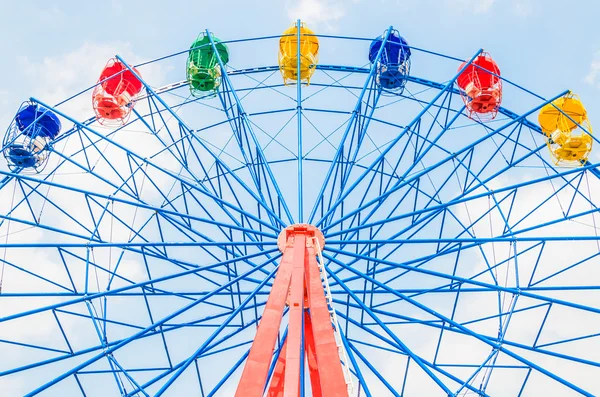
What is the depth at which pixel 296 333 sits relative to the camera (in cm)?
951

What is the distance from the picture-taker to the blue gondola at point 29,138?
1775 cm

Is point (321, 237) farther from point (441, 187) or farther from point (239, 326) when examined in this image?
point (441, 187)

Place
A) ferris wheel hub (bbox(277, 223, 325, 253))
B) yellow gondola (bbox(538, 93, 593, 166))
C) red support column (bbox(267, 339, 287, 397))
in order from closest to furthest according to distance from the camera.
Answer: red support column (bbox(267, 339, 287, 397))
ferris wheel hub (bbox(277, 223, 325, 253))
yellow gondola (bbox(538, 93, 593, 166))

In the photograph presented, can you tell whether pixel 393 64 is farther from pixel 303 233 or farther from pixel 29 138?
pixel 29 138

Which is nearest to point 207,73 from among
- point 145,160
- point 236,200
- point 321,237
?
point 236,200

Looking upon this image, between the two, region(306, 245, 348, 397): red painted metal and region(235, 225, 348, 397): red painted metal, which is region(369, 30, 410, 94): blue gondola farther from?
region(306, 245, 348, 397): red painted metal

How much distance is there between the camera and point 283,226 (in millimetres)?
12773

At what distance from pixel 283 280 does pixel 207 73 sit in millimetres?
10127

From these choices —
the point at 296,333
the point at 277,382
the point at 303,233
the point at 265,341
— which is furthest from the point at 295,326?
the point at 303,233

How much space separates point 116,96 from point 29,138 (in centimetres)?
261

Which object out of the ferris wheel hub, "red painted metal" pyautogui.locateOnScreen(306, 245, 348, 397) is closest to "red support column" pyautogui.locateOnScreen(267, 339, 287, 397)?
"red painted metal" pyautogui.locateOnScreen(306, 245, 348, 397)

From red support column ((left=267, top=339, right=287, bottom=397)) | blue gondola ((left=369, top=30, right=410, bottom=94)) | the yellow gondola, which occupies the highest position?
blue gondola ((left=369, top=30, right=410, bottom=94))

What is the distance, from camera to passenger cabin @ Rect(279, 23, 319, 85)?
18.4 metres

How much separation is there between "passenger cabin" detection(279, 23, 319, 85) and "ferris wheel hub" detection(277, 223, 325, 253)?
7445mm
